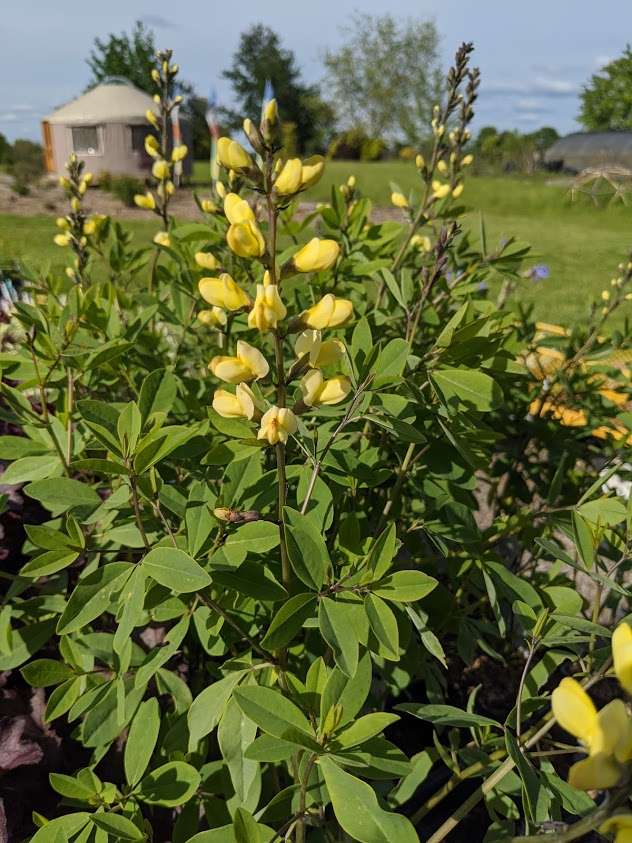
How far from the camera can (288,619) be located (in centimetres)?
86

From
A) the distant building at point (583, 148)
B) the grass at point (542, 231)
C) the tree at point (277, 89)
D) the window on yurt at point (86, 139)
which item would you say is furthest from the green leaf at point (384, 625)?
the tree at point (277, 89)

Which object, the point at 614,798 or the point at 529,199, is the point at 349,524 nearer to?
the point at 614,798

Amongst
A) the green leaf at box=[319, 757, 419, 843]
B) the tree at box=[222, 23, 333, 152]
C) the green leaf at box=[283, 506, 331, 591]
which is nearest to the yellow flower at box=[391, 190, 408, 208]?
the green leaf at box=[283, 506, 331, 591]

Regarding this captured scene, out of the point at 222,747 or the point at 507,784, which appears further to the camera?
the point at 507,784

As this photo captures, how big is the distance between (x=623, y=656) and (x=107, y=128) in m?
25.8

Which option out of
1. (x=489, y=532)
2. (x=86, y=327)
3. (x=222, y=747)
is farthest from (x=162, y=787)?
(x=86, y=327)

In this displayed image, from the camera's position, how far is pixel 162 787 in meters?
0.98

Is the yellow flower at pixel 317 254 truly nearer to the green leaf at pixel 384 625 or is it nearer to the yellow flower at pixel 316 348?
the yellow flower at pixel 316 348

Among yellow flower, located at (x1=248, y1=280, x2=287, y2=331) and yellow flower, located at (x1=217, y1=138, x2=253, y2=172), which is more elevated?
yellow flower, located at (x1=217, y1=138, x2=253, y2=172)

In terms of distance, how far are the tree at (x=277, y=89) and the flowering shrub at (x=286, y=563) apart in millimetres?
35156

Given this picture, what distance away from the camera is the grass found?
806cm

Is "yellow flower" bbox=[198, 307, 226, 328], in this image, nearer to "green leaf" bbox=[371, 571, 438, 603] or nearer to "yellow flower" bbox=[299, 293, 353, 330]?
"yellow flower" bbox=[299, 293, 353, 330]

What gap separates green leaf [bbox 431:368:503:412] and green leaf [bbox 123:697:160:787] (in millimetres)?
691

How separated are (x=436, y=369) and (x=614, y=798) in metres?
0.73
